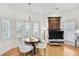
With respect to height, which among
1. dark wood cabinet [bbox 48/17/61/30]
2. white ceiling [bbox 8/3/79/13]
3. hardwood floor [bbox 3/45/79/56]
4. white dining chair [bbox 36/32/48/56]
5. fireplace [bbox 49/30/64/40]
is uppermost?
white ceiling [bbox 8/3/79/13]

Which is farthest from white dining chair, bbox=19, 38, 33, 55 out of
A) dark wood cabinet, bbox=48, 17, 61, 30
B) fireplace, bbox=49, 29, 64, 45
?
dark wood cabinet, bbox=48, 17, 61, 30

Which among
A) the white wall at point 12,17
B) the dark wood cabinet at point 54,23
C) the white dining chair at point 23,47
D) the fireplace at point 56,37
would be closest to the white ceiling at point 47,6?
the white wall at point 12,17

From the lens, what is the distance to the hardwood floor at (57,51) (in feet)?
9.52

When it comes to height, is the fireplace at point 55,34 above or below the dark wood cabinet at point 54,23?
below

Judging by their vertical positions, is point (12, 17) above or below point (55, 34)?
above

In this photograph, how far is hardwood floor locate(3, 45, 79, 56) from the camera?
9.52 feet

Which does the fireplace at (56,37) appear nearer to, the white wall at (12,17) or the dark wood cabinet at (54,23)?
the dark wood cabinet at (54,23)

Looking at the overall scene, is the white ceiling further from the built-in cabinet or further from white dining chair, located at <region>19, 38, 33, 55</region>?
white dining chair, located at <region>19, 38, 33, 55</region>

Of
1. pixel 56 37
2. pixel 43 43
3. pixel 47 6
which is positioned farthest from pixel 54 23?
pixel 43 43

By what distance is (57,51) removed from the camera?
296 centimetres

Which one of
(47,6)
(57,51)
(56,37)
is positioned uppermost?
(47,6)

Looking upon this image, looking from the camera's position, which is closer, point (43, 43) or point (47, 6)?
point (47, 6)

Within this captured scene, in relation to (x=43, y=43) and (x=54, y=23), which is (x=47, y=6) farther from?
(x=43, y=43)

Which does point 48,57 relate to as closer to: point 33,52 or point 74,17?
point 33,52
